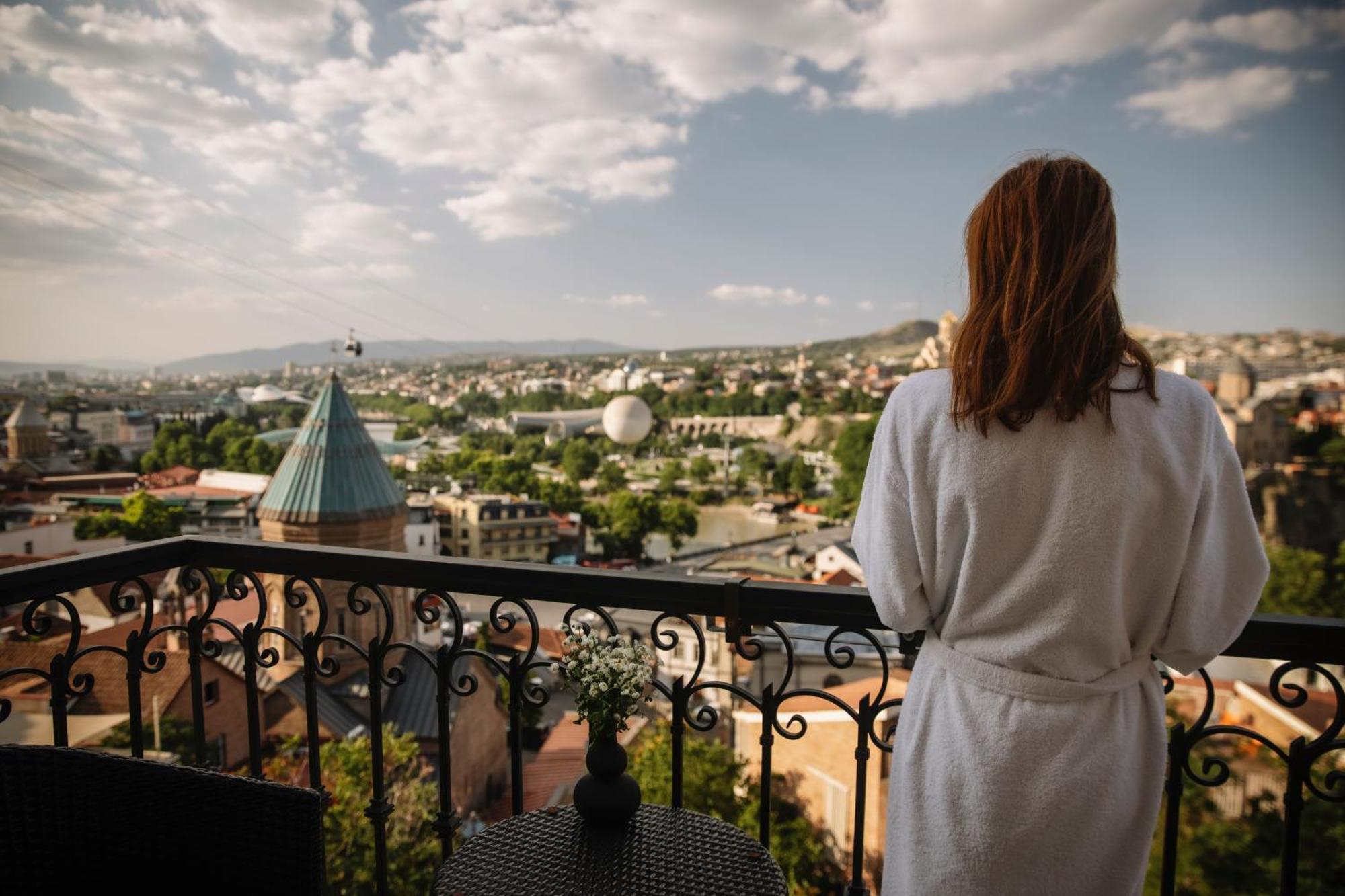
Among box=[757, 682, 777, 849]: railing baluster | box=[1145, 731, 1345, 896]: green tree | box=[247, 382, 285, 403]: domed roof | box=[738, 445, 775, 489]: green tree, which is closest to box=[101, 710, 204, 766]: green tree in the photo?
box=[757, 682, 777, 849]: railing baluster

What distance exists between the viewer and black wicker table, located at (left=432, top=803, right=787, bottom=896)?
3.88ft

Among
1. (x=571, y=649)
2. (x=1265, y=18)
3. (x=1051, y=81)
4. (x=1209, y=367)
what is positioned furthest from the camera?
(x=1051, y=81)

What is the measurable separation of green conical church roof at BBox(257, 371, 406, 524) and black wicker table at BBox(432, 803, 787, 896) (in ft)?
42.5

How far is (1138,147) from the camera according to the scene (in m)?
42.0

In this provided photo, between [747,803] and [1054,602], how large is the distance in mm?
12678

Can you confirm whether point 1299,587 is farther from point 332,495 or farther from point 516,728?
point 516,728

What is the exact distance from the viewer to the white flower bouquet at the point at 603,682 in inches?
50.2

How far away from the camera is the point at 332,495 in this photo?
524 inches

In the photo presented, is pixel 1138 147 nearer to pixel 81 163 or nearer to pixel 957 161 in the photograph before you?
pixel 957 161

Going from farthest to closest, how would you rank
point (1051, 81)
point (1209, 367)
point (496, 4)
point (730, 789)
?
1. point (1051, 81)
2. point (1209, 367)
3. point (730, 789)
4. point (496, 4)

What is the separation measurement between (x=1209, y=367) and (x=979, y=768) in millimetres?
37410

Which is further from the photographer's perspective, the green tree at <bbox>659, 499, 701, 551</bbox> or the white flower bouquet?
the green tree at <bbox>659, 499, 701, 551</bbox>

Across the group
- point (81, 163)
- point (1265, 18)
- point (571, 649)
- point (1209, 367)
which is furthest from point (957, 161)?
point (571, 649)

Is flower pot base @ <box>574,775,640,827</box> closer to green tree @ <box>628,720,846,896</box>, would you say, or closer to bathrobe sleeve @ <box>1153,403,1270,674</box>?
bathrobe sleeve @ <box>1153,403,1270,674</box>
